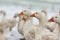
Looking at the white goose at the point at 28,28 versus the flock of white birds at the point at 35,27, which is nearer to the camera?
the flock of white birds at the point at 35,27

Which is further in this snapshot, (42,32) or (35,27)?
(35,27)

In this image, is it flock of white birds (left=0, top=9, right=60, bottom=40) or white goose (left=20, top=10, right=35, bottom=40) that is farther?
white goose (left=20, top=10, right=35, bottom=40)

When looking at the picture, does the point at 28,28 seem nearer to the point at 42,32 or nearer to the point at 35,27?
the point at 35,27

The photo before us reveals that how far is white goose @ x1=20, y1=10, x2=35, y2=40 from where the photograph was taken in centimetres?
280

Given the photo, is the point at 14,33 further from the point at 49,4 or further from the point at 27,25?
the point at 49,4

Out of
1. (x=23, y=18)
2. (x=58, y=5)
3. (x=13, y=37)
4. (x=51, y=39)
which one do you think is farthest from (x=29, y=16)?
(x=58, y=5)

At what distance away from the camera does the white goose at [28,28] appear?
280 centimetres

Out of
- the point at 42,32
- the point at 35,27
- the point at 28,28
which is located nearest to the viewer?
the point at 42,32

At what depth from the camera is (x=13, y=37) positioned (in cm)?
337

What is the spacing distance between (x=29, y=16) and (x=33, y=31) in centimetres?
50

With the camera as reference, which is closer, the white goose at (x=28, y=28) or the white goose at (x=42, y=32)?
the white goose at (x=42, y=32)

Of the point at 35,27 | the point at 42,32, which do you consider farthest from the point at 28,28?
the point at 42,32

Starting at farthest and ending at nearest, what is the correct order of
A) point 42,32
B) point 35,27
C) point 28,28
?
point 28,28, point 35,27, point 42,32

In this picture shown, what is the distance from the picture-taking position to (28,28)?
3080mm
